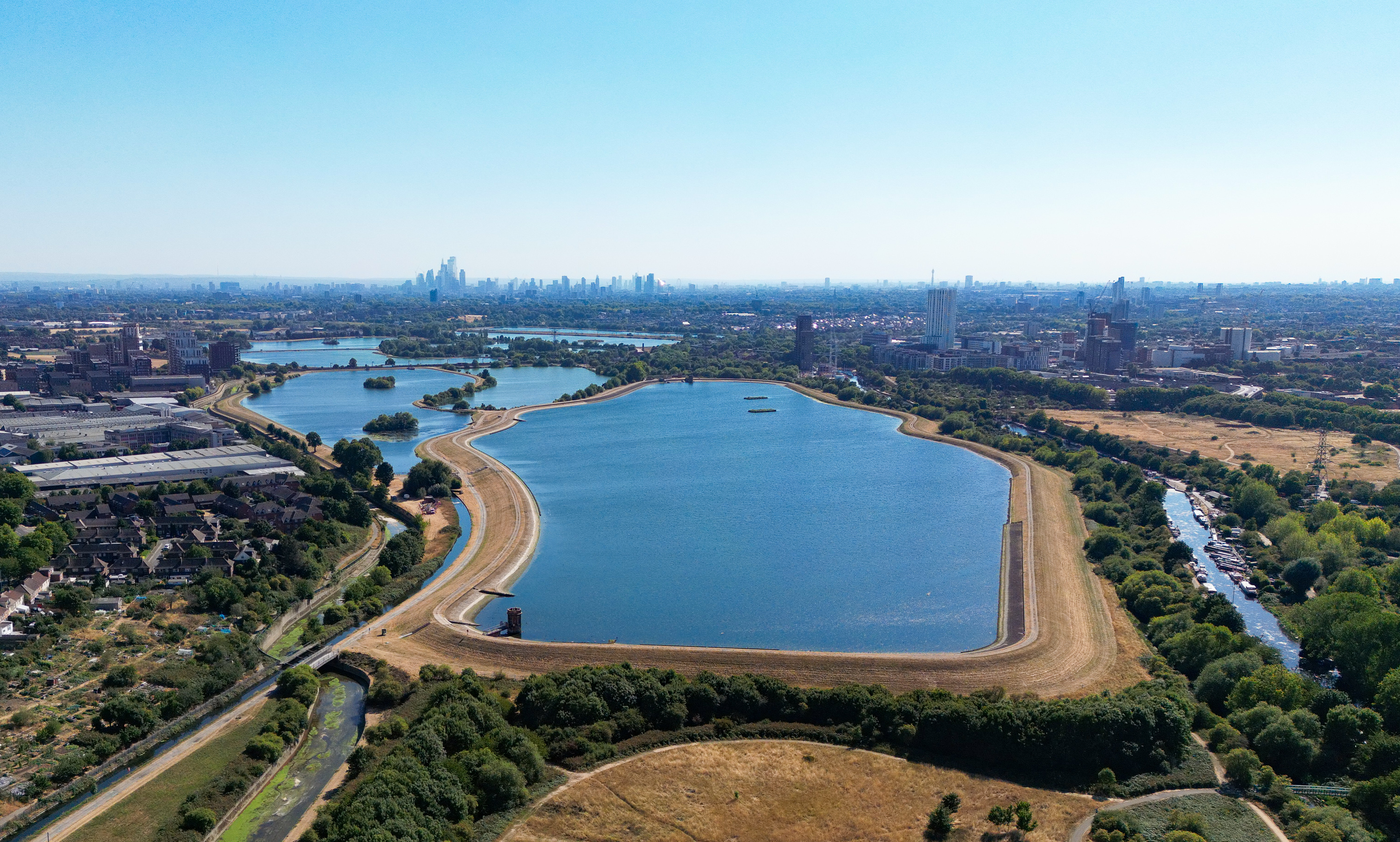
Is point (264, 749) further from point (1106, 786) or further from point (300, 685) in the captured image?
point (1106, 786)

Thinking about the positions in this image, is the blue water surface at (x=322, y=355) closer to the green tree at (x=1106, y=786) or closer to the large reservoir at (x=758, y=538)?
the large reservoir at (x=758, y=538)

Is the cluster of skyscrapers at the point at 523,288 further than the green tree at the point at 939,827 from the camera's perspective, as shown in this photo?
Yes

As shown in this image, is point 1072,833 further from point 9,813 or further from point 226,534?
point 226,534

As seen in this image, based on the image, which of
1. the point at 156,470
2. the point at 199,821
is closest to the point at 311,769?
the point at 199,821

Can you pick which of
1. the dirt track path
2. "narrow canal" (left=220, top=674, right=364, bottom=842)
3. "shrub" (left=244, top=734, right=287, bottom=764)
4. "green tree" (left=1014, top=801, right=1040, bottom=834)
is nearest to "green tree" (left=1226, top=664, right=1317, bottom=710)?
the dirt track path

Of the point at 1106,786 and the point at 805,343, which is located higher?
the point at 805,343

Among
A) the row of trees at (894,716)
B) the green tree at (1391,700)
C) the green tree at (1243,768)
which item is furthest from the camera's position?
the green tree at (1391,700)

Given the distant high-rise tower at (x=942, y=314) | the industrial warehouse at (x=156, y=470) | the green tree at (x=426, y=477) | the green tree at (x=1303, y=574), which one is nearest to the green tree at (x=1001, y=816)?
the green tree at (x=1303, y=574)
